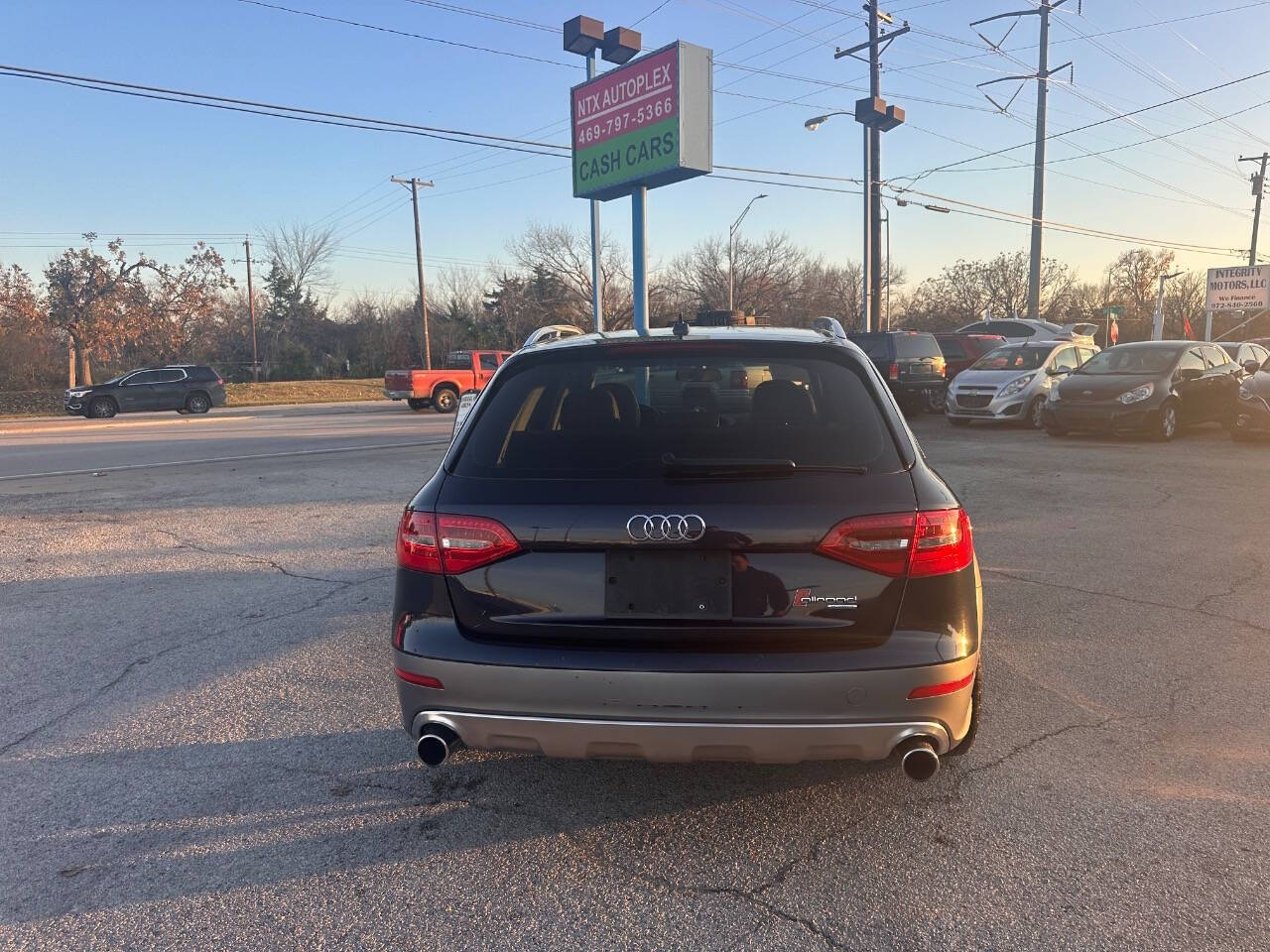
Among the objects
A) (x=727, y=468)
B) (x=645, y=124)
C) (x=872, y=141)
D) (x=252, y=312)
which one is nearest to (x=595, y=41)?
(x=645, y=124)

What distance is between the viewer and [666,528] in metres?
2.59

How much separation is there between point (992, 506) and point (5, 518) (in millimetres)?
9943

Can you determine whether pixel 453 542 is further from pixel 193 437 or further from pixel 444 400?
pixel 444 400

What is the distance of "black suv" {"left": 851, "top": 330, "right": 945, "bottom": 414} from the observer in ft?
55.7

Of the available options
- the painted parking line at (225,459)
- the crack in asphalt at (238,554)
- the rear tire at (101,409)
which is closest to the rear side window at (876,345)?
the painted parking line at (225,459)

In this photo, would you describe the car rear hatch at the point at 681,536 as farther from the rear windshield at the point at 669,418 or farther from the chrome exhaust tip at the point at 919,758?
the chrome exhaust tip at the point at 919,758

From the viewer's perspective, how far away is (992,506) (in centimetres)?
857

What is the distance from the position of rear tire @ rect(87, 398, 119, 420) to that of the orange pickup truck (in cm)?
928

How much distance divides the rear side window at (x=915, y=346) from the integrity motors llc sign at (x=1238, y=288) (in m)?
17.7

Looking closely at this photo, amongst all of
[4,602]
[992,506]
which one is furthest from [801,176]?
[4,602]

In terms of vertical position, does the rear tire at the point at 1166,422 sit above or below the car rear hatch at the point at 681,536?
below

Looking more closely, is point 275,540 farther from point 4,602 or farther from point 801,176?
point 801,176

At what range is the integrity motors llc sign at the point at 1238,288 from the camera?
28375 mm

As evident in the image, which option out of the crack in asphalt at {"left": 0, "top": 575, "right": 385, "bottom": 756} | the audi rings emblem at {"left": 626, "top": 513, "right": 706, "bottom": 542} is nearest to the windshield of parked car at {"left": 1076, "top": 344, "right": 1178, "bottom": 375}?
the crack in asphalt at {"left": 0, "top": 575, "right": 385, "bottom": 756}
